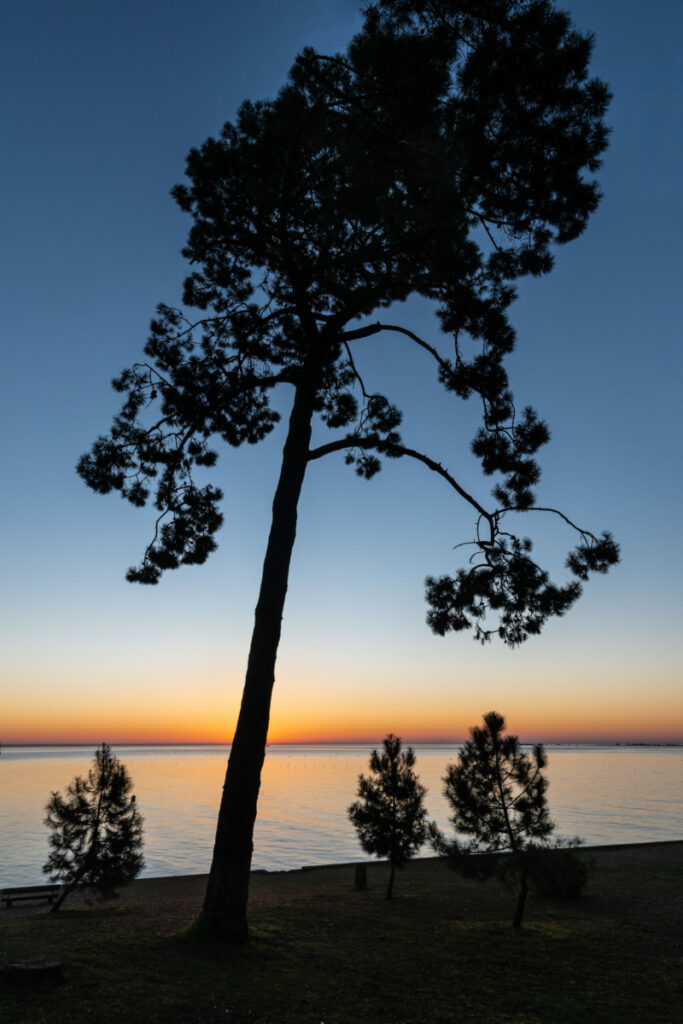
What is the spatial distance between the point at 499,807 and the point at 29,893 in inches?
622

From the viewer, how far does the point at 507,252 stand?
10.2 metres

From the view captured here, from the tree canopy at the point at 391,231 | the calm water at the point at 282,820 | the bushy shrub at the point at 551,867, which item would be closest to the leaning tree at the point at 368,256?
the tree canopy at the point at 391,231

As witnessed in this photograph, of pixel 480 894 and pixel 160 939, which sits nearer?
pixel 160 939

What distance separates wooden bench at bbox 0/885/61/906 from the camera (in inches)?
768

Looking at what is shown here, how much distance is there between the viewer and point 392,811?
749 inches

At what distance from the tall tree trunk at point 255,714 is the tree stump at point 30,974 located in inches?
93.0

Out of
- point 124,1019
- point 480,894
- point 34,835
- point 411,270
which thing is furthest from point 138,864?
point 34,835

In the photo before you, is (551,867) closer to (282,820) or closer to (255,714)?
(255,714)

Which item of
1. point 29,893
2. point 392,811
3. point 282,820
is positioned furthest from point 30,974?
point 282,820

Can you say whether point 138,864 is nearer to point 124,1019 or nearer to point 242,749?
point 242,749

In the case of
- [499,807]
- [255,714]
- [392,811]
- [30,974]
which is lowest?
[392,811]

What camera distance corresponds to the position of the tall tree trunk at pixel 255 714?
9023mm

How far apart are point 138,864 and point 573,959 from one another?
1215cm

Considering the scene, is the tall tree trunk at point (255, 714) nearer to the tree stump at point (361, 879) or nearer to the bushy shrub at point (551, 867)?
the bushy shrub at point (551, 867)
